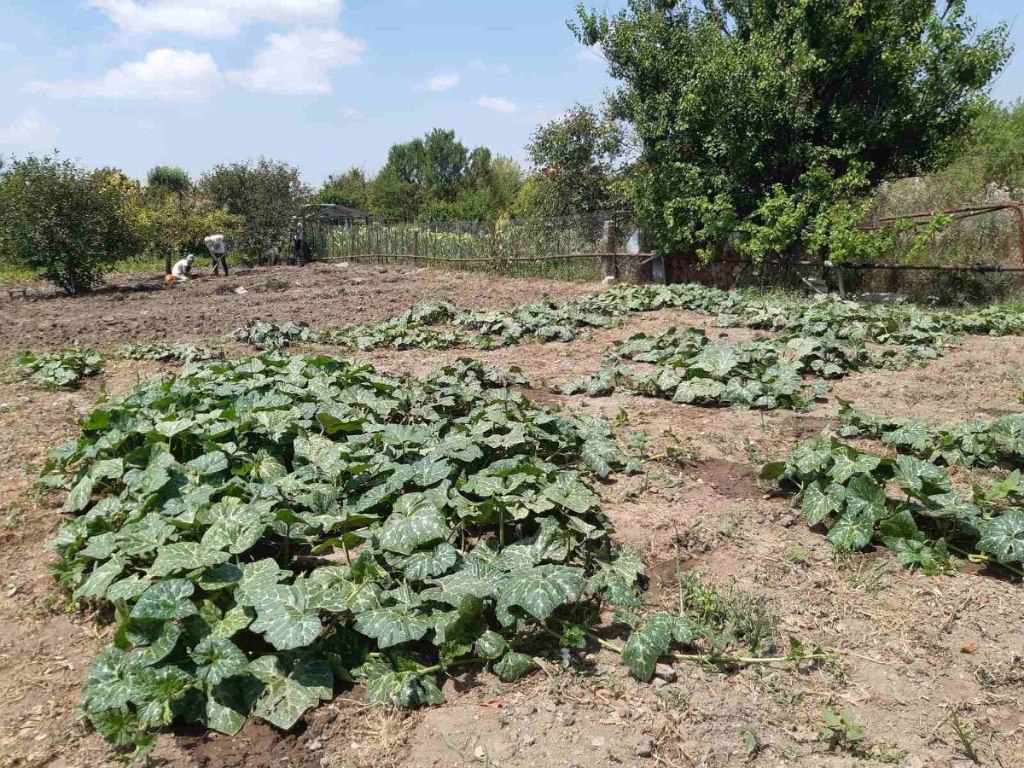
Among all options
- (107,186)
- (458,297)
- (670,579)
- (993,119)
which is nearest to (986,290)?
(458,297)

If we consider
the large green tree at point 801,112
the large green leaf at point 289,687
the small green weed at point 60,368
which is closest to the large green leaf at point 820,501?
the large green leaf at point 289,687

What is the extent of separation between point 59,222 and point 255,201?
11.7m

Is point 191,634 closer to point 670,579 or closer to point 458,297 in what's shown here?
point 670,579

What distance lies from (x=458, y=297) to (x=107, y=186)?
31.5 feet

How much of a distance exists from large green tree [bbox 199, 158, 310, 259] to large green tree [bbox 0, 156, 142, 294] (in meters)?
10.0

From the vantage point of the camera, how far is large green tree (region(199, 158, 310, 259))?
90.6 feet

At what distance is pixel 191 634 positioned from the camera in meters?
2.50

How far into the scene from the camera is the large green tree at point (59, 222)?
54.0 feet

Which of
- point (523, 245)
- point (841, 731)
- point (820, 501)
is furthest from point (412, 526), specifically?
point (523, 245)

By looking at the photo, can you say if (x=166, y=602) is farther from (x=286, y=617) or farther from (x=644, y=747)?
(x=644, y=747)

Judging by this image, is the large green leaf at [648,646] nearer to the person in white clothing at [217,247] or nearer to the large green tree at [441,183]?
the person in white clothing at [217,247]

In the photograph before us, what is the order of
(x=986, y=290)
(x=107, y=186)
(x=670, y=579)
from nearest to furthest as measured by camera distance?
(x=670, y=579), (x=986, y=290), (x=107, y=186)

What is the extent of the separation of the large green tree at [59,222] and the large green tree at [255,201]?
10.0 meters

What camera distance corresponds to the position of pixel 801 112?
509 inches
